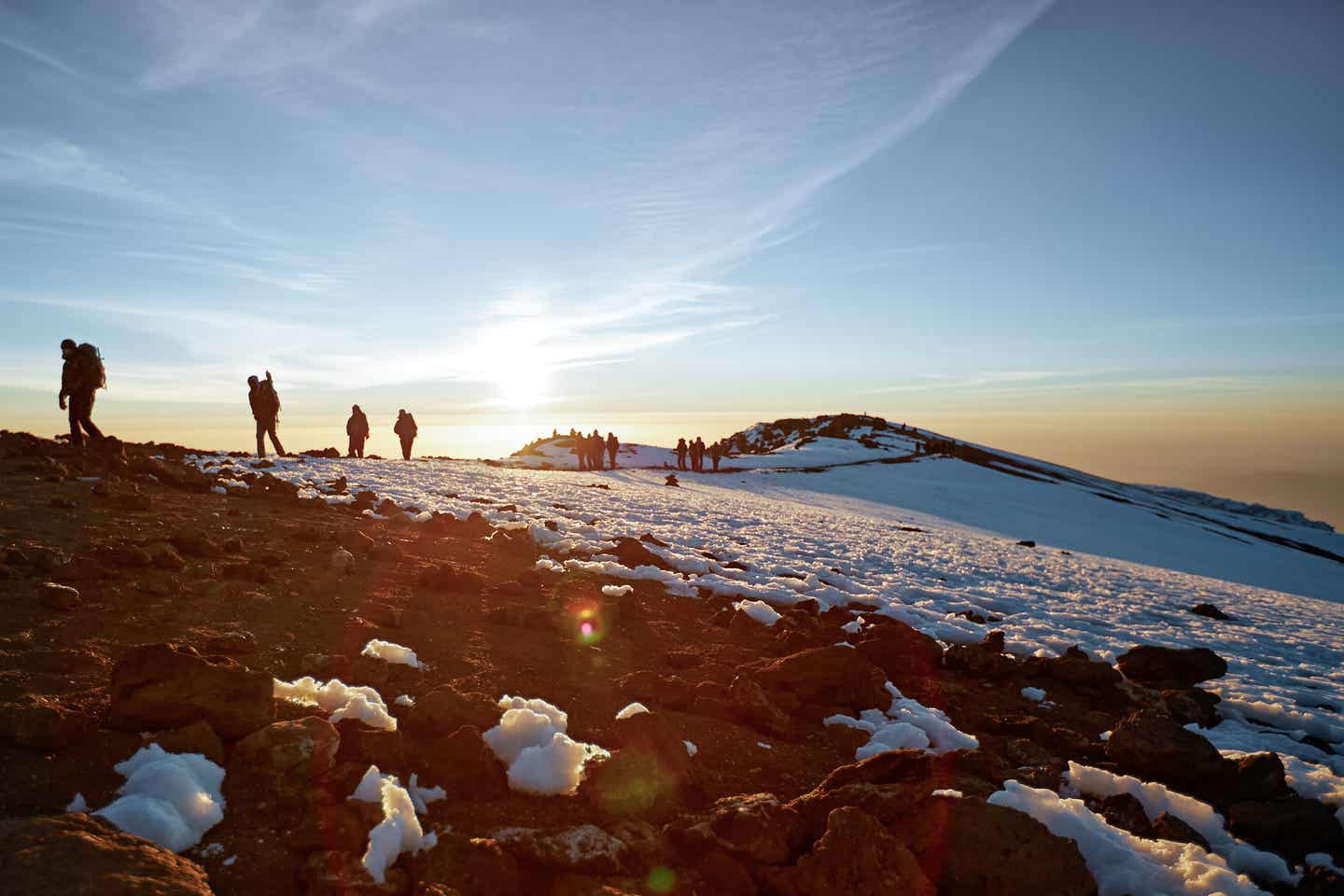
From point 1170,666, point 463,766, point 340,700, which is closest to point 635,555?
point 340,700

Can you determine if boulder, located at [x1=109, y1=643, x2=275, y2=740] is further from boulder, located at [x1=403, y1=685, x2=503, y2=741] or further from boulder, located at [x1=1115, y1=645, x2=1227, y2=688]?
boulder, located at [x1=1115, y1=645, x2=1227, y2=688]

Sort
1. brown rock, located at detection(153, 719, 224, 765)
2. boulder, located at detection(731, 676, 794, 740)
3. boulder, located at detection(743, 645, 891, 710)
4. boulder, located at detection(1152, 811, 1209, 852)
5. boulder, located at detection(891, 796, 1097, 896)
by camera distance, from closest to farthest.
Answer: brown rock, located at detection(153, 719, 224, 765) < boulder, located at detection(891, 796, 1097, 896) < boulder, located at detection(1152, 811, 1209, 852) < boulder, located at detection(731, 676, 794, 740) < boulder, located at detection(743, 645, 891, 710)

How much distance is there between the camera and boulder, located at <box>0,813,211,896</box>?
245 centimetres

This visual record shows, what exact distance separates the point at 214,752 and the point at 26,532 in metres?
6.53

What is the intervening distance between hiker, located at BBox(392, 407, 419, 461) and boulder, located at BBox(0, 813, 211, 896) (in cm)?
3012

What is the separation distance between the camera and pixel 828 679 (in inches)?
Answer: 252

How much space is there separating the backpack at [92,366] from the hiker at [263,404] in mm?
5720

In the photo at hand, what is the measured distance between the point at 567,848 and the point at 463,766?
1.03m

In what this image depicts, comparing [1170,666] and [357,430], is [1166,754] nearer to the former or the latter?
[1170,666]

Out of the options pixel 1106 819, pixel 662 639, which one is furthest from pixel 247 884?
pixel 1106 819

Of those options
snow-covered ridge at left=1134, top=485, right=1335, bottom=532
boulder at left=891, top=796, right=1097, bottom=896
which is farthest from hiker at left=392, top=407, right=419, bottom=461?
snow-covered ridge at left=1134, top=485, right=1335, bottom=532

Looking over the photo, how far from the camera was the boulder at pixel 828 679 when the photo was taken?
6.34 meters

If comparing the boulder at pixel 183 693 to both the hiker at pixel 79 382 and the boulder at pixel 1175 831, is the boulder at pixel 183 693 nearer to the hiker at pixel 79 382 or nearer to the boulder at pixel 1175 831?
the boulder at pixel 1175 831

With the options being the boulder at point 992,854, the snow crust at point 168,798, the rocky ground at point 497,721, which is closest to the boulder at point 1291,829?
the rocky ground at point 497,721
